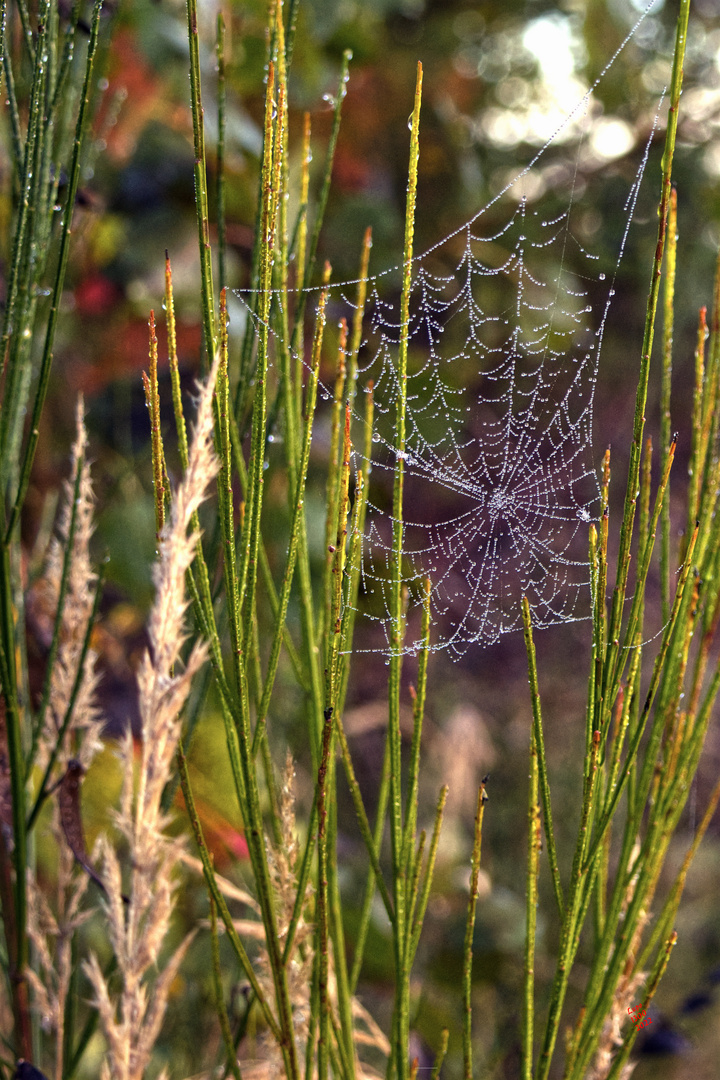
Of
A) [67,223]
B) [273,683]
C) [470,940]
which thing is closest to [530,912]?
[470,940]

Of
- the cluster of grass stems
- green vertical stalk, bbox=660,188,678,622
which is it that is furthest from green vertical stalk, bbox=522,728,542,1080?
green vertical stalk, bbox=660,188,678,622

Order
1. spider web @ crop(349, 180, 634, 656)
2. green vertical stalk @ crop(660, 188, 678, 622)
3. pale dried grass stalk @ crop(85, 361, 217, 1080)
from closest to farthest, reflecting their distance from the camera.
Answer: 1. pale dried grass stalk @ crop(85, 361, 217, 1080)
2. green vertical stalk @ crop(660, 188, 678, 622)
3. spider web @ crop(349, 180, 634, 656)

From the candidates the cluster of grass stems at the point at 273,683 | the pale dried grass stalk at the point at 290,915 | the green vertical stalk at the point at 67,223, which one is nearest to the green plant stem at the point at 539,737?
the cluster of grass stems at the point at 273,683

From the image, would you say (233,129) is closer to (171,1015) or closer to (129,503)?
(129,503)

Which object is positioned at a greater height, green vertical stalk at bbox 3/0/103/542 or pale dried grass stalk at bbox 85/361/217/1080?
green vertical stalk at bbox 3/0/103/542

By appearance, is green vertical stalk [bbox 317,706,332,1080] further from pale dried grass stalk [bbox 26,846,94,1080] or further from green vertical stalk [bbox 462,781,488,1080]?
pale dried grass stalk [bbox 26,846,94,1080]

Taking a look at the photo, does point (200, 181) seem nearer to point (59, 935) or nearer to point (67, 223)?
point (67, 223)
